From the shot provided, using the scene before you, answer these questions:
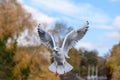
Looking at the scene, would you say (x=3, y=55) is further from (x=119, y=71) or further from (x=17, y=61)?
(x=119, y=71)

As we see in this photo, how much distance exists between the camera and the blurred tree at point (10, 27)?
30.7 meters

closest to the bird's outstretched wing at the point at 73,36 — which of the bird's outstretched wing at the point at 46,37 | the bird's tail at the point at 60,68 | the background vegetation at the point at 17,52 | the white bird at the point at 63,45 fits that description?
the white bird at the point at 63,45

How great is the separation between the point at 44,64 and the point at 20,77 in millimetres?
2041

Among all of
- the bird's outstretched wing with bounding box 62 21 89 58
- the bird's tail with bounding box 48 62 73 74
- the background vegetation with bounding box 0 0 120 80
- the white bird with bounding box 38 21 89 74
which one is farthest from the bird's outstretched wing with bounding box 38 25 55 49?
the background vegetation with bounding box 0 0 120 80

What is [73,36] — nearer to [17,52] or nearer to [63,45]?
[63,45]

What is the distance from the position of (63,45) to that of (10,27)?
1928 cm

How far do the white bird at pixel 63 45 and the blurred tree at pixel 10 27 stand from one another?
18.5m

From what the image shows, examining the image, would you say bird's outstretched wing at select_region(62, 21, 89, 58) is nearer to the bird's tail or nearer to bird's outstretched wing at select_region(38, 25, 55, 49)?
bird's outstretched wing at select_region(38, 25, 55, 49)

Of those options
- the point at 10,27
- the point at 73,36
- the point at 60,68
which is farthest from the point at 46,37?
the point at 10,27

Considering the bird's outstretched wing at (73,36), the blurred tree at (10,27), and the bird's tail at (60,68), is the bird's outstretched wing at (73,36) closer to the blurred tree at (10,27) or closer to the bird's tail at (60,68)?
the bird's tail at (60,68)

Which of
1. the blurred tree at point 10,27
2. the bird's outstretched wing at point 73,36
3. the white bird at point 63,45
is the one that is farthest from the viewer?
the blurred tree at point 10,27

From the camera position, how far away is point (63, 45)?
1206cm

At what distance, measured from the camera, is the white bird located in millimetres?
11617

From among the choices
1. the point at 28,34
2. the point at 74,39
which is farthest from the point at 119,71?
the point at 74,39
